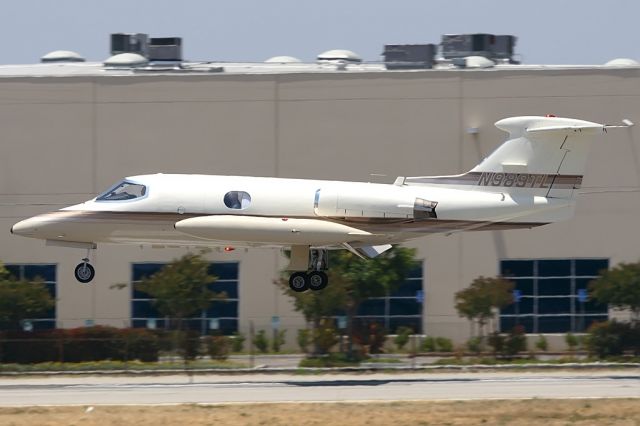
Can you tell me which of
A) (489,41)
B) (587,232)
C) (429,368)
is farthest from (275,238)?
(489,41)

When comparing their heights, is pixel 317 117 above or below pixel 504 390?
above

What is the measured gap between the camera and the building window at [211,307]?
64.5m

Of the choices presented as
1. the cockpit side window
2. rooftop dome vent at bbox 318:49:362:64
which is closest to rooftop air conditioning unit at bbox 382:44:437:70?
rooftop dome vent at bbox 318:49:362:64

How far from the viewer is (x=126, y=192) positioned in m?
43.4

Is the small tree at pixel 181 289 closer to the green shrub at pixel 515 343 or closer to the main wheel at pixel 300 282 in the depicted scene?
the green shrub at pixel 515 343

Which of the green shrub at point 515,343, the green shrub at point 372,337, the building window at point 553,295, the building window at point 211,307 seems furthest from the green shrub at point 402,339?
the building window at point 211,307

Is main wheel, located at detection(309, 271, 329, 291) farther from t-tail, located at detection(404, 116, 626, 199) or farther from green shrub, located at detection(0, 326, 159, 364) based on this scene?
green shrub, located at detection(0, 326, 159, 364)

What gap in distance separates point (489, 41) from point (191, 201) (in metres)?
31.3

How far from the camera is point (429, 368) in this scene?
178ft

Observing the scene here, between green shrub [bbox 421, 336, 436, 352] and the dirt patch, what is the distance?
1888cm

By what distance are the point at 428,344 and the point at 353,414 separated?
21837 mm

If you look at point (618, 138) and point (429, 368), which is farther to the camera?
point (618, 138)

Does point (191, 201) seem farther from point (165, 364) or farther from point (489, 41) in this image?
point (489, 41)

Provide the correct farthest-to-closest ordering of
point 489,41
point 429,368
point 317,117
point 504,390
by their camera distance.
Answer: point 489,41 → point 317,117 → point 429,368 → point 504,390
